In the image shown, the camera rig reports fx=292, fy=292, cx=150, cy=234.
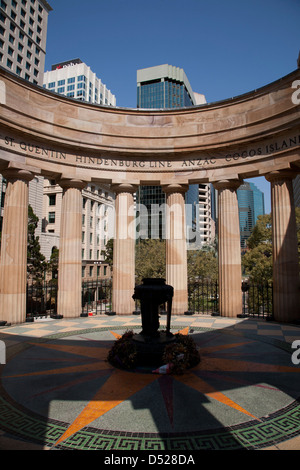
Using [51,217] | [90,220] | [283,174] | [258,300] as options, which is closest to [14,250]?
[258,300]

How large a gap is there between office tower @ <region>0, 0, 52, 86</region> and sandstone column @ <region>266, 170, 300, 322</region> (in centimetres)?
6881

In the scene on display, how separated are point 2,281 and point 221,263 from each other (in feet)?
42.4

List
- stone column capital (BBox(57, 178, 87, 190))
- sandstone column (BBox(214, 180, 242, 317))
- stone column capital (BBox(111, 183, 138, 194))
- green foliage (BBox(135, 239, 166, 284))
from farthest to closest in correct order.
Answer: green foliage (BBox(135, 239, 166, 284))
stone column capital (BBox(111, 183, 138, 194))
stone column capital (BBox(57, 178, 87, 190))
sandstone column (BBox(214, 180, 242, 317))

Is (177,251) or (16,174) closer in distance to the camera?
(16,174)

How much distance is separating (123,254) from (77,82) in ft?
486

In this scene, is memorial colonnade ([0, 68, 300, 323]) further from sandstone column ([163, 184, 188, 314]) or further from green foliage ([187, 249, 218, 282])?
green foliage ([187, 249, 218, 282])

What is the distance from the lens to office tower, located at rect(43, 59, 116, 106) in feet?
464

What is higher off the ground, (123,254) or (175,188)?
(175,188)

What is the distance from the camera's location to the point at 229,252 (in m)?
18.2

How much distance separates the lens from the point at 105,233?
78250 mm

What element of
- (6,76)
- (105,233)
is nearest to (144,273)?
(6,76)

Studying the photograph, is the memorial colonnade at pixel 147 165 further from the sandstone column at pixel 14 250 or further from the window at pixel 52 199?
the window at pixel 52 199

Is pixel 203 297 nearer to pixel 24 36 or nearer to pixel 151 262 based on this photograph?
pixel 151 262

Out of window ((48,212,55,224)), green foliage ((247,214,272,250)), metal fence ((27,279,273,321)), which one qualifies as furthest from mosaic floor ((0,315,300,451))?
window ((48,212,55,224))
